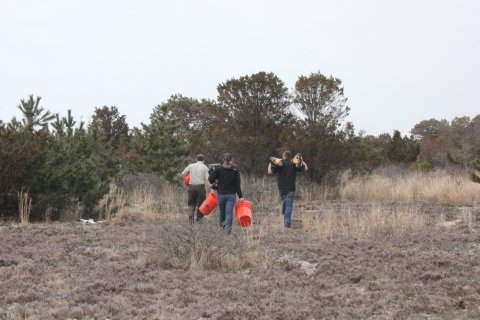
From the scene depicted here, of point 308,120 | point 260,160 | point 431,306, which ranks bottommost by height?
point 431,306

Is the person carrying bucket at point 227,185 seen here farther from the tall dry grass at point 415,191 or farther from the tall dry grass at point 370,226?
the tall dry grass at point 415,191

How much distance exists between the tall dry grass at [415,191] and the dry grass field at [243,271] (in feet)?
17.6

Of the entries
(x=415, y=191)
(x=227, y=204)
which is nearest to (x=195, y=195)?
(x=227, y=204)

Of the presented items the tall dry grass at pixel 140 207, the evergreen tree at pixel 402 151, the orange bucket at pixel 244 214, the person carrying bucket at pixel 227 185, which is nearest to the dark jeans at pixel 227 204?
the person carrying bucket at pixel 227 185

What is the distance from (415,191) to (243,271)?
12404 mm

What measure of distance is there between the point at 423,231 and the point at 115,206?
735 cm

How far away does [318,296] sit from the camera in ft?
20.0

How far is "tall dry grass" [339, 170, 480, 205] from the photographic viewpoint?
16859 mm

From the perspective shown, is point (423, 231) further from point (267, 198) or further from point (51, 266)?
point (267, 198)

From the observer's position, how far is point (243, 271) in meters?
7.39

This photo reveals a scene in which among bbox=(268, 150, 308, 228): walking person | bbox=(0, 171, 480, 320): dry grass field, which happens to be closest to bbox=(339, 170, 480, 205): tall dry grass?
bbox=(0, 171, 480, 320): dry grass field

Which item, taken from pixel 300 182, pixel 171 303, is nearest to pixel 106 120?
pixel 300 182

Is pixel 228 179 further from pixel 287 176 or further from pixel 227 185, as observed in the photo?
pixel 287 176

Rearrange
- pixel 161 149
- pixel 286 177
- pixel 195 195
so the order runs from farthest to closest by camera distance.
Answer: pixel 161 149, pixel 286 177, pixel 195 195
